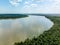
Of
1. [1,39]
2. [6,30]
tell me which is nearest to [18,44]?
[1,39]

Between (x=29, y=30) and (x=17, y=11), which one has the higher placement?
(x=17, y=11)

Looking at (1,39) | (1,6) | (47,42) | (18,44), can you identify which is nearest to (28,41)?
(18,44)

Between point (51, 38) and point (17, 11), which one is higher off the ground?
point (17, 11)

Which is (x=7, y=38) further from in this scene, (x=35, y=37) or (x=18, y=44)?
(x=35, y=37)

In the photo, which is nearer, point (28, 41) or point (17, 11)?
point (28, 41)

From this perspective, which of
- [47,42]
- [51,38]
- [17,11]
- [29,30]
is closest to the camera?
[47,42]

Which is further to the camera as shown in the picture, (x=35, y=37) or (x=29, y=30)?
(x=29, y=30)

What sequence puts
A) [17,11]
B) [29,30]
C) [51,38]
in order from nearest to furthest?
[51,38] < [17,11] < [29,30]

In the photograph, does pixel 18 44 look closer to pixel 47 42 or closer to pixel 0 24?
pixel 47 42

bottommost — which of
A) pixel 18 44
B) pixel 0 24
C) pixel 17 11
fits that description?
pixel 18 44
